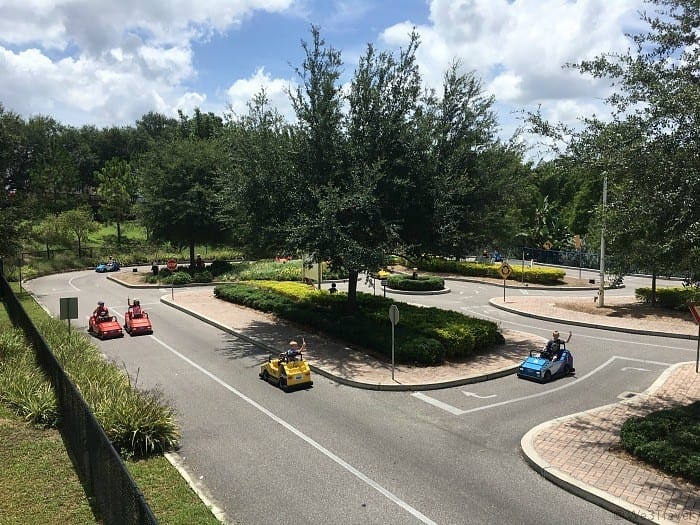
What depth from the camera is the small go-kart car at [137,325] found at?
64.7ft

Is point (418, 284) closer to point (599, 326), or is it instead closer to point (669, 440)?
point (599, 326)

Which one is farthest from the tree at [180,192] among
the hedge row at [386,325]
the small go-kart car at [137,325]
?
the small go-kart car at [137,325]

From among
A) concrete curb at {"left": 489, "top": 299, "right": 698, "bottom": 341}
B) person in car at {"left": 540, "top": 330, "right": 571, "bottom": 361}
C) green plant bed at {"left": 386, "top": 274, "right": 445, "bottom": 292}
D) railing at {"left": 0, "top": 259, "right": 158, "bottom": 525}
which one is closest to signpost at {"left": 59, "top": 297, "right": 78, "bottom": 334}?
railing at {"left": 0, "top": 259, "right": 158, "bottom": 525}

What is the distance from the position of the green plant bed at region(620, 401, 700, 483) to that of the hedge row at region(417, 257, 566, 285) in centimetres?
2367

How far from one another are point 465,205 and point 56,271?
127ft

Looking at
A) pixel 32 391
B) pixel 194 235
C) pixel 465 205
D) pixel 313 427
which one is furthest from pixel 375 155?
pixel 194 235

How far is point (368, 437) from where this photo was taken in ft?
34.0

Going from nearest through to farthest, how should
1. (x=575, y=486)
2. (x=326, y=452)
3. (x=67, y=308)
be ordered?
(x=575, y=486) < (x=326, y=452) < (x=67, y=308)

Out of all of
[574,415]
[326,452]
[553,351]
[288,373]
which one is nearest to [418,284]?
[553,351]

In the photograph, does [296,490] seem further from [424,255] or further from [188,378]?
[424,255]

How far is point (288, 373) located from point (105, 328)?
374 inches

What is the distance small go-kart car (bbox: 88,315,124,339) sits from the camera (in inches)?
754

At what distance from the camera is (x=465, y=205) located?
1867cm

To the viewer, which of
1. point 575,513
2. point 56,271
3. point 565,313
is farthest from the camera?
point 56,271
